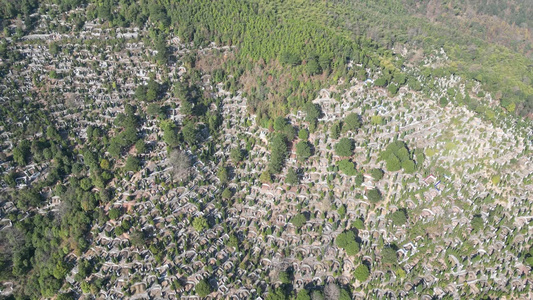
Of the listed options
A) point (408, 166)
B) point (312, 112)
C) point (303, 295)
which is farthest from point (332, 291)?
point (312, 112)

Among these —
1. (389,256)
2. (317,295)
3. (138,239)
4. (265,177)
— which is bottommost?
(317,295)

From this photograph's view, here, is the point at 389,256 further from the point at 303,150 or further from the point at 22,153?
the point at 22,153

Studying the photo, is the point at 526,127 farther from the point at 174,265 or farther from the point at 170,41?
the point at 170,41

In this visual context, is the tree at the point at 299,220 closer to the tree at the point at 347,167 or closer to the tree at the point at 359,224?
the tree at the point at 359,224

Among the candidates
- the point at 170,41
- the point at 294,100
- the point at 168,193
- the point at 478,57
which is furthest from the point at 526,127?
the point at 170,41

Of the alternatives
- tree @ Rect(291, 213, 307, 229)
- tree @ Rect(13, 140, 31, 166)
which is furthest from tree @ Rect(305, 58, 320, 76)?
tree @ Rect(13, 140, 31, 166)

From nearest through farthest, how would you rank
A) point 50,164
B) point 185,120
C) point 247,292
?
1. point 247,292
2. point 50,164
3. point 185,120
